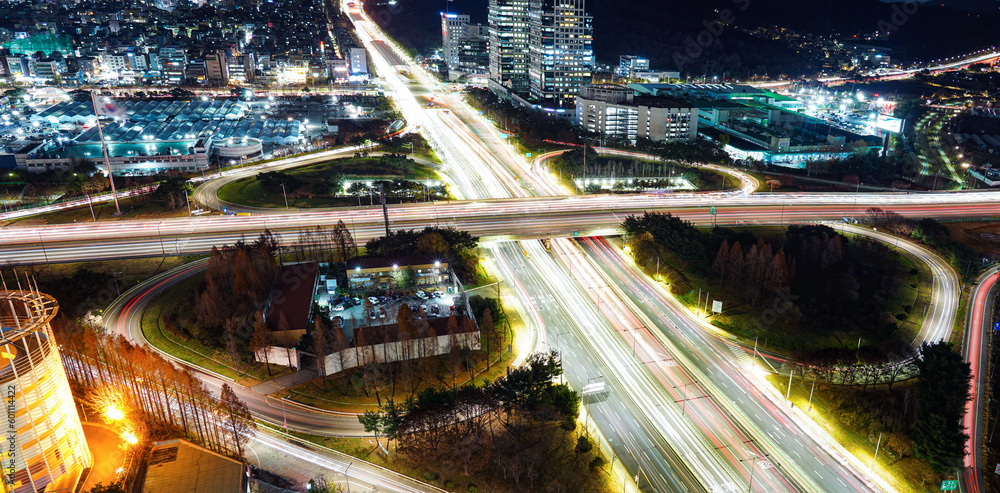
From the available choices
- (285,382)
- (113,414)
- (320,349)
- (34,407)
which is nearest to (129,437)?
(113,414)

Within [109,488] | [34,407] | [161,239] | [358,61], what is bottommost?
[109,488]

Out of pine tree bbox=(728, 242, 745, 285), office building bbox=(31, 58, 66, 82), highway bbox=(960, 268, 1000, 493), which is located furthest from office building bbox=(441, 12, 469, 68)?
highway bbox=(960, 268, 1000, 493)

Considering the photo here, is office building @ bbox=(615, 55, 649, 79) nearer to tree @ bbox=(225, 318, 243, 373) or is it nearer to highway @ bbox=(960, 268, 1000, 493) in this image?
highway @ bbox=(960, 268, 1000, 493)

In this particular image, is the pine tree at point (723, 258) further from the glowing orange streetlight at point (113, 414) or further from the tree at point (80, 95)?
the tree at point (80, 95)

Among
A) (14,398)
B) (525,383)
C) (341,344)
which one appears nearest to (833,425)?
(525,383)

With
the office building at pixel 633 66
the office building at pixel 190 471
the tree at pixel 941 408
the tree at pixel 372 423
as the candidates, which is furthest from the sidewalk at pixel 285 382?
the office building at pixel 633 66

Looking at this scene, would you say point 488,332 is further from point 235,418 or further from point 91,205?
point 91,205

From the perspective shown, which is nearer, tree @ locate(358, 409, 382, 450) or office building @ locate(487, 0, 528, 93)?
tree @ locate(358, 409, 382, 450)
